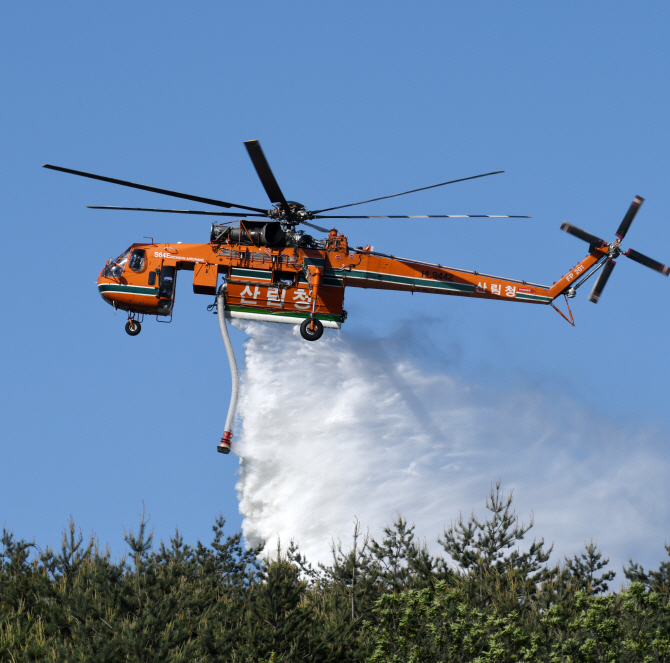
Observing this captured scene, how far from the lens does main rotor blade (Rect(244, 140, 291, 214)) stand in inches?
922

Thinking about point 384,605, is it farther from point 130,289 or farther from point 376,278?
point 130,289

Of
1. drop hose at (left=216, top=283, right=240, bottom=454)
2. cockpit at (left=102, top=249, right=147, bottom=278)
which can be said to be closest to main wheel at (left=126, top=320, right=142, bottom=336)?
cockpit at (left=102, top=249, right=147, bottom=278)

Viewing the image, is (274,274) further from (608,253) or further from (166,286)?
(608,253)

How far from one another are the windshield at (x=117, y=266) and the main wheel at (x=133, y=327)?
158 centimetres

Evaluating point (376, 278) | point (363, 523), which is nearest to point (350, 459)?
point (363, 523)

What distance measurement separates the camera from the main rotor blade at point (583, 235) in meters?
31.1

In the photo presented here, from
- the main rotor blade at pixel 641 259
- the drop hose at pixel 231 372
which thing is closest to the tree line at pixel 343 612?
the drop hose at pixel 231 372

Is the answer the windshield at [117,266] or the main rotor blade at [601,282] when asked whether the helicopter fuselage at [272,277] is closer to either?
the windshield at [117,266]

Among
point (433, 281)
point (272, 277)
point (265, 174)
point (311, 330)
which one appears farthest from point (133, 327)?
point (433, 281)

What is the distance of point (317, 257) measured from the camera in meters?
28.7

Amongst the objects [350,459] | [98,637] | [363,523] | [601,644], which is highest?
[350,459]

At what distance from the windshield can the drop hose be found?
337 centimetres

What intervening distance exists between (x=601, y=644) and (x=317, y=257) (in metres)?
13.8

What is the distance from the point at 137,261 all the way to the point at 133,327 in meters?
2.13
